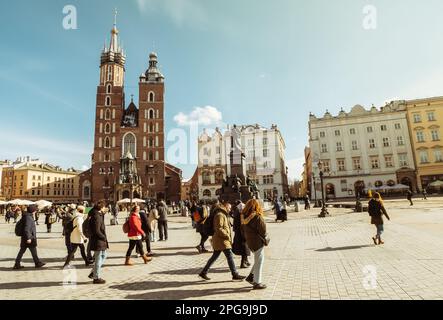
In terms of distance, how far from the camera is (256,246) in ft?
16.9

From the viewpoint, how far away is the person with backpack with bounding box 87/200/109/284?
233 inches

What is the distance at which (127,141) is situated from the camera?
6406 centimetres

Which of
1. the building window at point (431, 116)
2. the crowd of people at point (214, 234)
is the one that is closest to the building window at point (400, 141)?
the building window at point (431, 116)

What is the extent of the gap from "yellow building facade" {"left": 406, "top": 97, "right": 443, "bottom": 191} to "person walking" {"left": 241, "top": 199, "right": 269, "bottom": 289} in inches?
1914

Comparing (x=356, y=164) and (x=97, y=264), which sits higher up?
(x=356, y=164)

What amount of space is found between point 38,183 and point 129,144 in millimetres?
44552

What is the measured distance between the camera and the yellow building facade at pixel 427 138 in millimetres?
42812

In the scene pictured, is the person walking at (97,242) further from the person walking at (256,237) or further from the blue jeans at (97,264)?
the person walking at (256,237)

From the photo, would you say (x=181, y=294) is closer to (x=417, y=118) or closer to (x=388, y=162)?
(x=388, y=162)

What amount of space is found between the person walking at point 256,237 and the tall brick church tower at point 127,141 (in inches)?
2176

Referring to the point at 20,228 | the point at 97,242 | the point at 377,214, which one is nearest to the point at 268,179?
the point at 377,214

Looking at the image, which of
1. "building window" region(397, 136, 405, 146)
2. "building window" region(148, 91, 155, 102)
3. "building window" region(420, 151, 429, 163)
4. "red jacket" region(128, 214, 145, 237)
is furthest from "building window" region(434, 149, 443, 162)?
"building window" region(148, 91, 155, 102)

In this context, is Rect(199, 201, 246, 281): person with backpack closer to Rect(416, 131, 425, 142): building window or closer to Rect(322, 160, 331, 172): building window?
Rect(322, 160, 331, 172): building window
